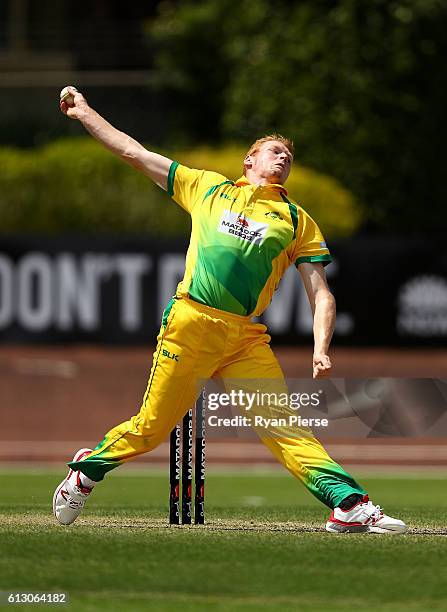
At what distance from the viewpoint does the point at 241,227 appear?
25.1 ft

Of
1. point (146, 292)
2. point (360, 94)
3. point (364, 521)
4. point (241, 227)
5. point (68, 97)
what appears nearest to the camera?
point (364, 521)

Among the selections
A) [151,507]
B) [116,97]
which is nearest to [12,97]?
[116,97]

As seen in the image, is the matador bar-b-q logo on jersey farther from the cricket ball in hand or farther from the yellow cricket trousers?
the cricket ball in hand

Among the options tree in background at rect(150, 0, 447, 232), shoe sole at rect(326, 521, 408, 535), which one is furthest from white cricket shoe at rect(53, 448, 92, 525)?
tree in background at rect(150, 0, 447, 232)

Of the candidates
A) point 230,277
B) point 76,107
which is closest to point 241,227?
point 230,277

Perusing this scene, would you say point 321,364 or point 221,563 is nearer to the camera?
point 221,563

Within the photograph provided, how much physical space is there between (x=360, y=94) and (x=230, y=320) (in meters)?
16.9

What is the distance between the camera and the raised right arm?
7.83 metres

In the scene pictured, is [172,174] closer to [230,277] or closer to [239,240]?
[239,240]

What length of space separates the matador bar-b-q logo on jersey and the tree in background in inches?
648

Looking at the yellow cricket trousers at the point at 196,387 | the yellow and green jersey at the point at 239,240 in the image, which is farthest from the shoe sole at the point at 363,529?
the yellow and green jersey at the point at 239,240

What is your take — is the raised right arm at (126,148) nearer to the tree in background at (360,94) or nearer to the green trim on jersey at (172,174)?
the green trim on jersey at (172,174)

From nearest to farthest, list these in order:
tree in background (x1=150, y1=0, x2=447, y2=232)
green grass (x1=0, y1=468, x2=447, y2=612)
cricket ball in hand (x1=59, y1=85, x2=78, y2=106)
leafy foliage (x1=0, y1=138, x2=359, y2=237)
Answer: green grass (x1=0, y1=468, x2=447, y2=612)
cricket ball in hand (x1=59, y1=85, x2=78, y2=106)
leafy foliage (x1=0, y1=138, x2=359, y2=237)
tree in background (x1=150, y1=0, x2=447, y2=232)

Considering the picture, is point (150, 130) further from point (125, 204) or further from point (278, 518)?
point (278, 518)
